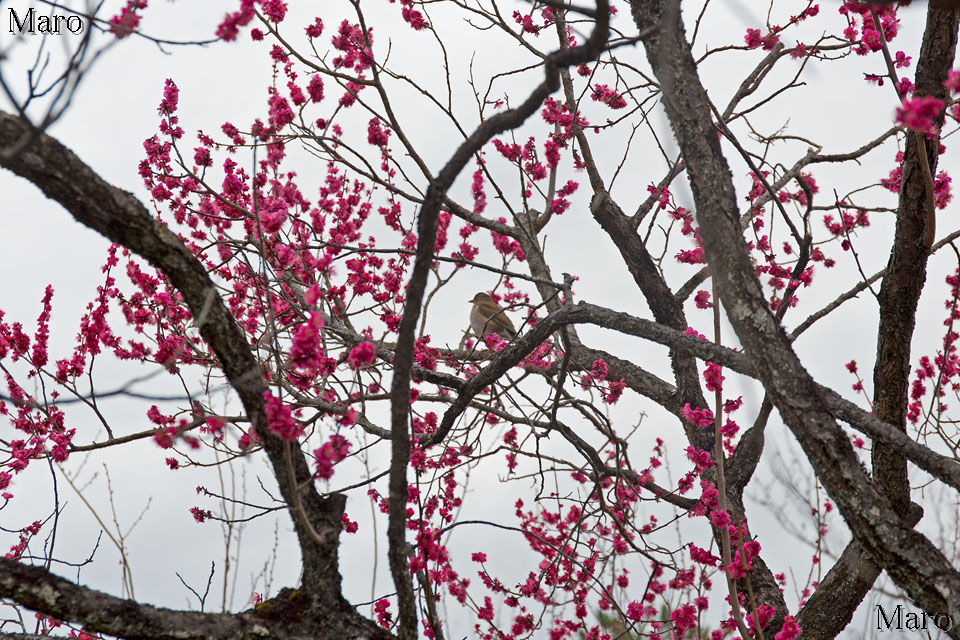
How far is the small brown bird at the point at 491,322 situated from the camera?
7.06 m

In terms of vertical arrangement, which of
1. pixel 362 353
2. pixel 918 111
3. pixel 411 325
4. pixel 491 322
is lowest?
pixel 362 353

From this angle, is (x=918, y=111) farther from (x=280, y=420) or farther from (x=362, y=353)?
(x=280, y=420)

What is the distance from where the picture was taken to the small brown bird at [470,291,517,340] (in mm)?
7062

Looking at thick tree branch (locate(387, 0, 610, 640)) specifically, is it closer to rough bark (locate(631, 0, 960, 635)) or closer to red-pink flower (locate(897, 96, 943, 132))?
rough bark (locate(631, 0, 960, 635))

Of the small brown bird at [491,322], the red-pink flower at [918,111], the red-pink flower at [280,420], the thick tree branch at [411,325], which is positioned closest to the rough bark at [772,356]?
the thick tree branch at [411,325]

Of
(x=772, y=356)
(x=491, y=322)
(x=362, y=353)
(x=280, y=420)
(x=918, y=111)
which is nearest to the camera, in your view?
(x=918, y=111)

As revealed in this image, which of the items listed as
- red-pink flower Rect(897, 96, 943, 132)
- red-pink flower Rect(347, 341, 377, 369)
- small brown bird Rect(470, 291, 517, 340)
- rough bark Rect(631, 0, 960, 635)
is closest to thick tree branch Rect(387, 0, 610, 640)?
red-pink flower Rect(347, 341, 377, 369)

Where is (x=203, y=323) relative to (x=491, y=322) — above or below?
below

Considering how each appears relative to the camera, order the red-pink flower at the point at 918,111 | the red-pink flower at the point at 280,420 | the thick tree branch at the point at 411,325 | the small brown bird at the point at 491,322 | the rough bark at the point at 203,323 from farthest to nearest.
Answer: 1. the small brown bird at the point at 491,322
2. the thick tree branch at the point at 411,325
3. the rough bark at the point at 203,323
4. the red-pink flower at the point at 280,420
5. the red-pink flower at the point at 918,111

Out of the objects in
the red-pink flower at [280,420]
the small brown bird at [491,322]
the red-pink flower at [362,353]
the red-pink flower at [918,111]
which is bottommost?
the red-pink flower at [280,420]

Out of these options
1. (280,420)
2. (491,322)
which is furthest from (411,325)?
(491,322)

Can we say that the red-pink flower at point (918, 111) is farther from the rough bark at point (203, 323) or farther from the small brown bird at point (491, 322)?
the small brown bird at point (491, 322)

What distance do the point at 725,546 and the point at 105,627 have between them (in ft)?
6.92

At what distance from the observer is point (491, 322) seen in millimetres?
6883
